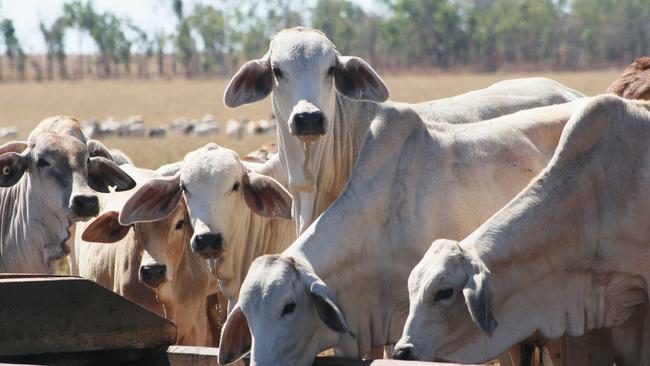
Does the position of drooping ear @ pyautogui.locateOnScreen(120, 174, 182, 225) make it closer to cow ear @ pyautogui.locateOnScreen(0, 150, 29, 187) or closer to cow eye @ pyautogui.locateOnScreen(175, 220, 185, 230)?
cow eye @ pyautogui.locateOnScreen(175, 220, 185, 230)

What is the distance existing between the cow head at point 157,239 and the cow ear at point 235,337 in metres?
2.01

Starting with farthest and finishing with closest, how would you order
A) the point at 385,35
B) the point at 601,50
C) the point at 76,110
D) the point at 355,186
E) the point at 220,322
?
1. the point at 385,35
2. the point at 601,50
3. the point at 76,110
4. the point at 220,322
5. the point at 355,186

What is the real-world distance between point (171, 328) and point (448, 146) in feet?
5.49

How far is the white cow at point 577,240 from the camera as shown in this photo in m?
5.54

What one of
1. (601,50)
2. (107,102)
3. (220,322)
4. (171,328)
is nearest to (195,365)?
(171,328)

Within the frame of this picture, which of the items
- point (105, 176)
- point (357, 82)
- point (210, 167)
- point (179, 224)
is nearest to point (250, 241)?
point (179, 224)

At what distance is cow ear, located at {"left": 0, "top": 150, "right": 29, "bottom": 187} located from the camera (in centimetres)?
738

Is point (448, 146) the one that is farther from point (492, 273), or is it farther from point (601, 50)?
point (601, 50)

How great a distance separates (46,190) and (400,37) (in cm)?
8967

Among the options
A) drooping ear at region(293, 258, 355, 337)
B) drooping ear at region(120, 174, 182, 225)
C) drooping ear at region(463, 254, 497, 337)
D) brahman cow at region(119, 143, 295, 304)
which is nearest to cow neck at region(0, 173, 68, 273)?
drooping ear at region(120, 174, 182, 225)

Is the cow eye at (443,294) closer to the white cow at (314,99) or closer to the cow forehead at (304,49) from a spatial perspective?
the white cow at (314,99)

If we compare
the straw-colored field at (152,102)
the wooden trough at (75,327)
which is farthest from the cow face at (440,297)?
the straw-colored field at (152,102)

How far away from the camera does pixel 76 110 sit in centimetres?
5494

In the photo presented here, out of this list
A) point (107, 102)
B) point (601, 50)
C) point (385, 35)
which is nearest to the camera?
point (107, 102)
